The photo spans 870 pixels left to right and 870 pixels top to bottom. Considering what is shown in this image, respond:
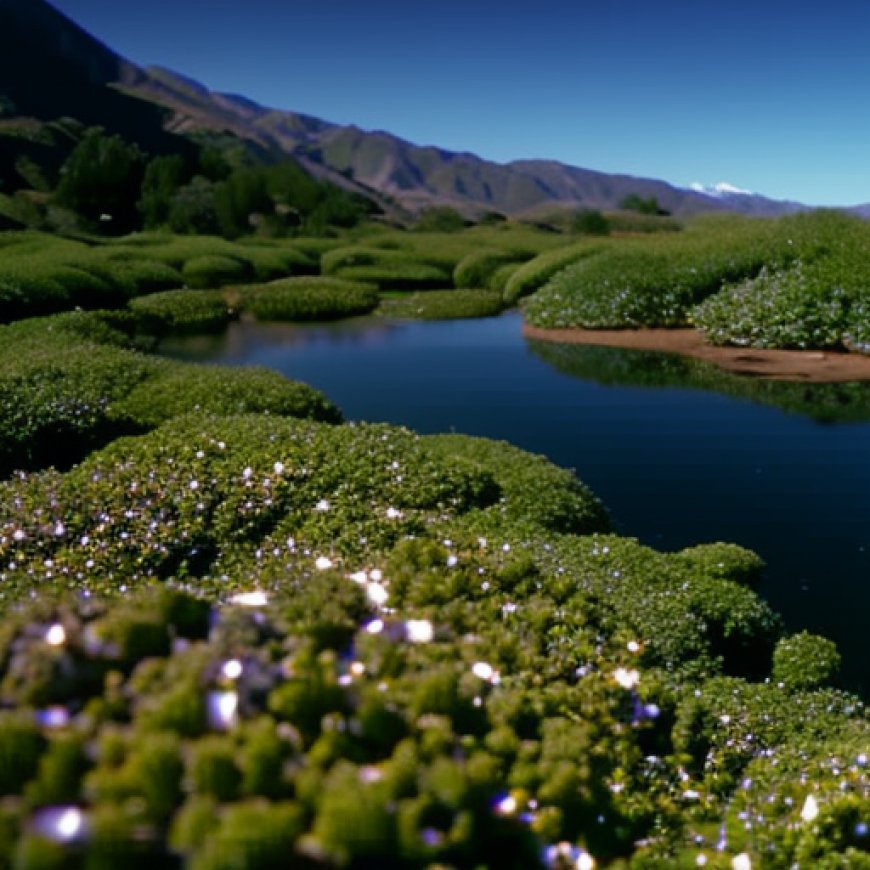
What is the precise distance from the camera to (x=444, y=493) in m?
9.95

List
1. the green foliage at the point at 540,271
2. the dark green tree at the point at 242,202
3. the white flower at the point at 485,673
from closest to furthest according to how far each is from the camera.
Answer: the white flower at the point at 485,673 < the green foliage at the point at 540,271 < the dark green tree at the point at 242,202

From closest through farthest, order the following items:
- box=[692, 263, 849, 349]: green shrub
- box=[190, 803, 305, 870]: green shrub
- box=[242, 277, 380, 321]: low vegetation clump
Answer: box=[190, 803, 305, 870]: green shrub, box=[692, 263, 849, 349]: green shrub, box=[242, 277, 380, 321]: low vegetation clump

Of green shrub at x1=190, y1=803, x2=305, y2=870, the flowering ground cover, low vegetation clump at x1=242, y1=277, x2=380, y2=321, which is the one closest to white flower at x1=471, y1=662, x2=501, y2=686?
the flowering ground cover

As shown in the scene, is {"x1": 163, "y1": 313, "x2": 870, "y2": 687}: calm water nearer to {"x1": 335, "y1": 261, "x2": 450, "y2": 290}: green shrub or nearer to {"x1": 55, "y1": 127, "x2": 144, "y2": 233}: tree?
{"x1": 335, "y1": 261, "x2": 450, "y2": 290}: green shrub

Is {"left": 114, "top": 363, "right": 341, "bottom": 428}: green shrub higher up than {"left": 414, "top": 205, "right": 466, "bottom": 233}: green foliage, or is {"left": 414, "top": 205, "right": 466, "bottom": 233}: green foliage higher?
{"left": 414, "top": 205, "right": 466, "bottom": 233}: green foliage

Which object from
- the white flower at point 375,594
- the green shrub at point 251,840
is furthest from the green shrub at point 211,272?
the green shrub at point 251,840

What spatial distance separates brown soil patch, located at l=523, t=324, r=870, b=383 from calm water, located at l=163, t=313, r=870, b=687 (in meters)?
0.94

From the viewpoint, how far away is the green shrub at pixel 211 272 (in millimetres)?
40844

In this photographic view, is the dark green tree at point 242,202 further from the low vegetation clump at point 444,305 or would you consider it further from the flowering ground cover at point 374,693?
the flowering ground cover at point 374,693

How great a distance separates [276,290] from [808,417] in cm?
2376

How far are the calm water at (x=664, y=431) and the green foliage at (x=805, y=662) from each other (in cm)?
50

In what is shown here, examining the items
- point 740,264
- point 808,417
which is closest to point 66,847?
point 808,417

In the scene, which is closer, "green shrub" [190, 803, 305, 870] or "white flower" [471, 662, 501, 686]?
"green shrub" [190, 803, 305, 870]

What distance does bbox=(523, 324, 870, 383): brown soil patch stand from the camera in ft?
71.3
